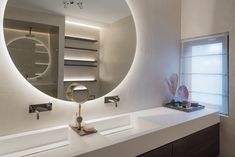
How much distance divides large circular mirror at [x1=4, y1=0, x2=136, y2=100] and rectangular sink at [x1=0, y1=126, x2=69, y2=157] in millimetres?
290

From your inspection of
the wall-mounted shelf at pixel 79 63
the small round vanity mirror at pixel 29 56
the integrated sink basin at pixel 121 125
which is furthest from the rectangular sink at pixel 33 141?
the wall-mounted shelf at pixel 79 63

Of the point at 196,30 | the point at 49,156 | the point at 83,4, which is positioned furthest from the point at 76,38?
the point at 196,30

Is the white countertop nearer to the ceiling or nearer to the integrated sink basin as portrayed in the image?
the integrated sink basin

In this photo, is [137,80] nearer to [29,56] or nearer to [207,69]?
[207,69]

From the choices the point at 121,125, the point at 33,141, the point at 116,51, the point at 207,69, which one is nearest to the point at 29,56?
the point at 33,141

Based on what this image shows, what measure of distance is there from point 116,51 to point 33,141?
1089mm

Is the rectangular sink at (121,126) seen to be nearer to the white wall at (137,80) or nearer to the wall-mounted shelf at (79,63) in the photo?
the white wall at (137,80)

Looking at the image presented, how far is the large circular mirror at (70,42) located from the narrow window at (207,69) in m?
0.95

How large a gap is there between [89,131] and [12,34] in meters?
0.88

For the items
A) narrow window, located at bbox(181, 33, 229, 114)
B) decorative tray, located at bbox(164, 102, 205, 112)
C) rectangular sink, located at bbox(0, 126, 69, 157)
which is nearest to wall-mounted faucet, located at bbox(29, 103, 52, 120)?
rectangular sink, located at bbox(0, 126, 69, 157)

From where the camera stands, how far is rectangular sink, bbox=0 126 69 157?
3.67ft

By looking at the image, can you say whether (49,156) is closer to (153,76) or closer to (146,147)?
(146,147)

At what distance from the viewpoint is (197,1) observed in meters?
2.26

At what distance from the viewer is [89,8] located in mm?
1589
